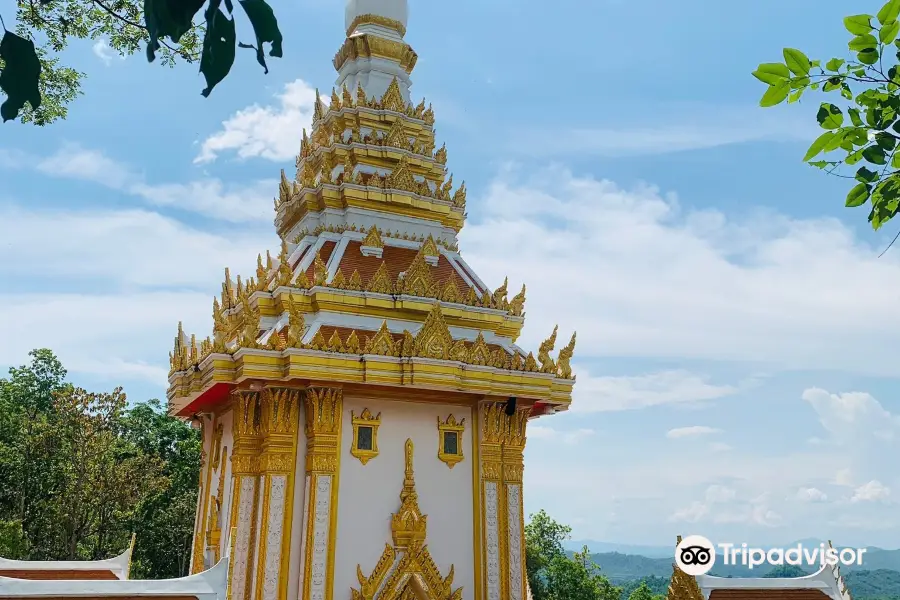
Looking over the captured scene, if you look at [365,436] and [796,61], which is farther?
[365,436]

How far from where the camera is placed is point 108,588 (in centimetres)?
856

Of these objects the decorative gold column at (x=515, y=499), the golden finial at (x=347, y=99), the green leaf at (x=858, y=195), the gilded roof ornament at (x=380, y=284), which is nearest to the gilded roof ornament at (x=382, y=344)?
the gilded roof ornament at (x=380, y=284)

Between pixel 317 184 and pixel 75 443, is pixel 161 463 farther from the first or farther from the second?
pixel 317 184

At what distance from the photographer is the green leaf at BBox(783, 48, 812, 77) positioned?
3.40 m

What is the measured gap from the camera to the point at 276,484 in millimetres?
11320

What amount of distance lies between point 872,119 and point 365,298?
31.8 ft

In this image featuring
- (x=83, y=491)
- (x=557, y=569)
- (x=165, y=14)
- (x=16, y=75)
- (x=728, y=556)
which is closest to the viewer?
(x=165, y=14)

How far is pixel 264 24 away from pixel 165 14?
0.29 m

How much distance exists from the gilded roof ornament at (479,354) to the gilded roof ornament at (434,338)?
16.8 inches

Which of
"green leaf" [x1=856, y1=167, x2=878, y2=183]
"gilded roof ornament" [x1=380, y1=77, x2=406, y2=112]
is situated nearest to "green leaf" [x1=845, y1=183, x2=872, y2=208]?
"green leaf" [x1=856, y1=167, x2=878, y2=183]

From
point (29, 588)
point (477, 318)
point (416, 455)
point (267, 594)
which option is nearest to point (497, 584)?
point (416, 455)

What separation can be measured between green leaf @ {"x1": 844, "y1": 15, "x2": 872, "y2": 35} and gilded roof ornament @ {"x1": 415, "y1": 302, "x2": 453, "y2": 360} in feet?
29.1

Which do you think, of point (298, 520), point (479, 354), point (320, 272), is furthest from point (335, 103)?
point (298, 520)

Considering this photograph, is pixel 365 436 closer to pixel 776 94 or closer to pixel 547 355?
pixel 547 355
